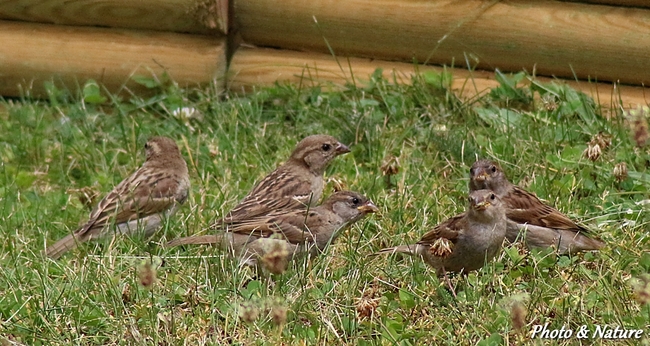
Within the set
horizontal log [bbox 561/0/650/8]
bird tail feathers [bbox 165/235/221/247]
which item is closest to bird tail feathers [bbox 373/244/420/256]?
bird tail feathers [bbox 165/235/221/247]

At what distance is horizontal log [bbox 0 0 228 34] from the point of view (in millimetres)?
8672

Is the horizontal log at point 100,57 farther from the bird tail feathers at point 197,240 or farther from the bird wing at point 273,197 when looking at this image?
the bird tail feathers at point 197,240

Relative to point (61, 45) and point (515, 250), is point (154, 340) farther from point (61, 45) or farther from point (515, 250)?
point (61, 45)

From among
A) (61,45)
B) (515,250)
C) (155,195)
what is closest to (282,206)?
(155,195)

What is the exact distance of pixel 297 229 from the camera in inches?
240

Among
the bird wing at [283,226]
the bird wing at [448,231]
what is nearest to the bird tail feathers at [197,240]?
the bird wing at [283,226]

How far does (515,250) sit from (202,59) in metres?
3.92

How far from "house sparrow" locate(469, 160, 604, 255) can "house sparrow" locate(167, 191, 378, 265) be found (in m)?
0.73

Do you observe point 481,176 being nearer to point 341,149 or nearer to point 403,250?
point 403,250

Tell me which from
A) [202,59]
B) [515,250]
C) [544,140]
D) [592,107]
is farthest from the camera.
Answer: [202,59]

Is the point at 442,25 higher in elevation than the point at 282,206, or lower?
higher

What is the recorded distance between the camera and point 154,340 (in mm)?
4734

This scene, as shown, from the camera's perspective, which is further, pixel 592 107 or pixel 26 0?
pixel 26 0

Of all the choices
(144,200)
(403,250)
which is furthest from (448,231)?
(144,200)
